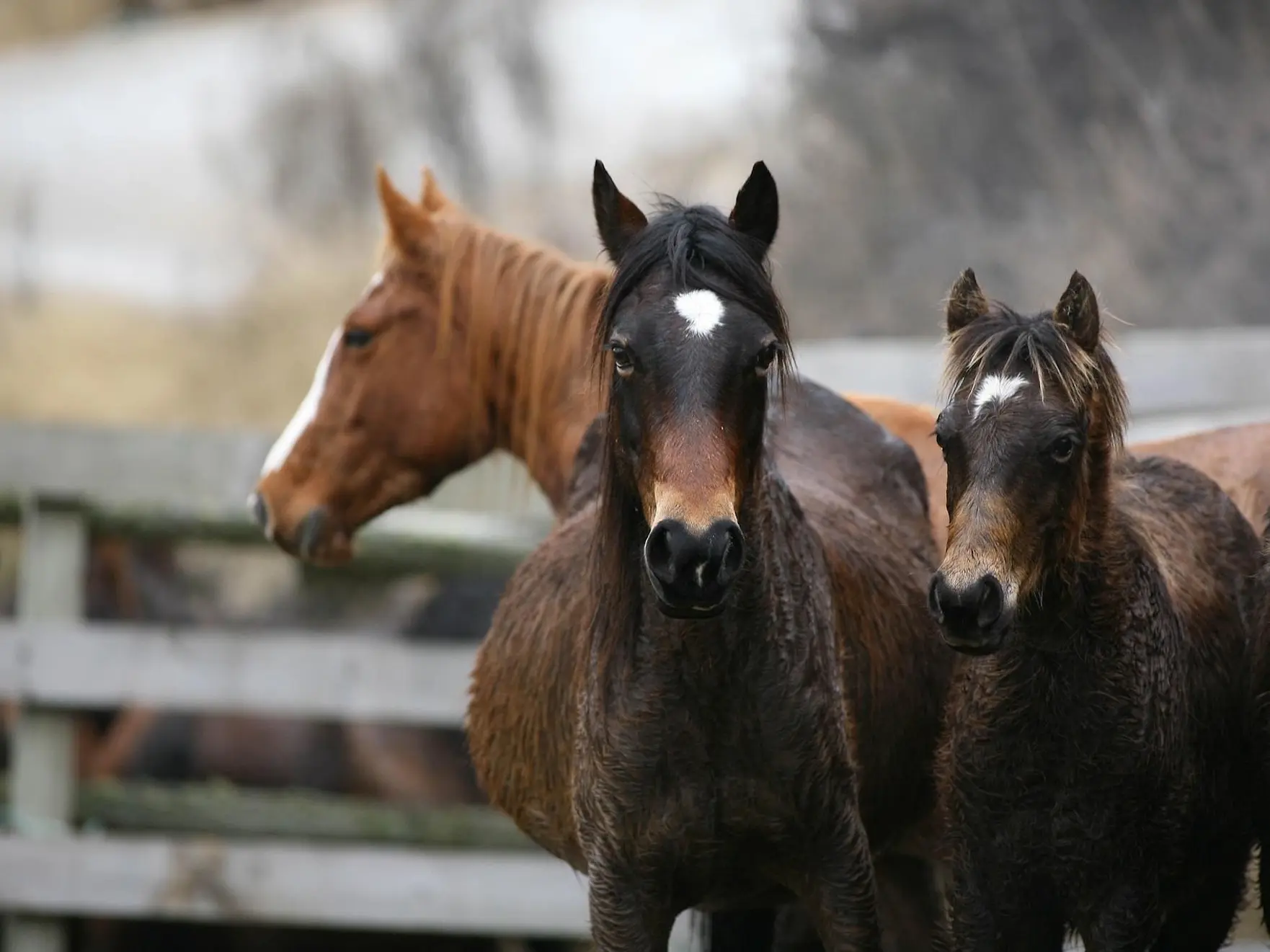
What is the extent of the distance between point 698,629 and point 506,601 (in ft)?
4.40

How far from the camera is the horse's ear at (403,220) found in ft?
17.5

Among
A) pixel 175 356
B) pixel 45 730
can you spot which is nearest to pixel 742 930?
pixel 45 730

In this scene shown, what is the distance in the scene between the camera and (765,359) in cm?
328

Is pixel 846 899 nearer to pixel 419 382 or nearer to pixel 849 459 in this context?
pixel 849 459

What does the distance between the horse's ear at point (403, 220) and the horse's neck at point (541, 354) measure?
0.64 feet

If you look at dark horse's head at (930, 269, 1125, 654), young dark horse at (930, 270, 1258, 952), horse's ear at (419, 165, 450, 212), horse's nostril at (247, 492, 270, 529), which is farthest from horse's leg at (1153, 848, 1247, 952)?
horse's ear at (419, 165, 450, 212)

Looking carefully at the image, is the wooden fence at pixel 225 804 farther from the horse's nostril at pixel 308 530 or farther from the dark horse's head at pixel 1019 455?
the dark horse's head at pixel 1019 455

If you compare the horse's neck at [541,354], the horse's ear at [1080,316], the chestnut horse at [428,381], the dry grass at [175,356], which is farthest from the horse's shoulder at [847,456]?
the dry grass at [175,356]

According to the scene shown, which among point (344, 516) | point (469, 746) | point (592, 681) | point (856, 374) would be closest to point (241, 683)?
point (344, 516)

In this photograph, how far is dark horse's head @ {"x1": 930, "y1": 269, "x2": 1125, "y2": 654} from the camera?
9.98 ft

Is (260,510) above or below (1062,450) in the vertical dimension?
below

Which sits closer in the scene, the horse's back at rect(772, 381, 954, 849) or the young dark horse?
the young dark horse

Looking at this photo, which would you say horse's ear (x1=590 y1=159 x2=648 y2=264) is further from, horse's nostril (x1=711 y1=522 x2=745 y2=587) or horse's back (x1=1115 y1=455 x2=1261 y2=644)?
horse's back (x1=1115 y1=455 x2=1261 y2=644)

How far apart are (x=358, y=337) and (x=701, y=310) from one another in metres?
2.33
